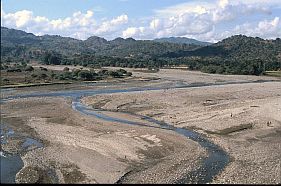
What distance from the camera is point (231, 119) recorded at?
133 ft

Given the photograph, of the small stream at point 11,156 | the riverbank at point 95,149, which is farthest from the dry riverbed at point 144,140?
the small stream at point 11,156

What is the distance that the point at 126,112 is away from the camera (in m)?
47.6

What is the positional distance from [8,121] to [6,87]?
39.4m

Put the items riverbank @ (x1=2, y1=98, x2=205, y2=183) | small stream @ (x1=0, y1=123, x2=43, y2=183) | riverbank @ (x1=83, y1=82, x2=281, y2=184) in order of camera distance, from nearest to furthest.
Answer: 1. small stream @ (x1=0, y1=123, x2=43, y2=183)
2. riverbank @ (x1=2, y1=98, x2=205, y2=183)
3. riverbank @ (x1=83, y1=82, x2=281, y2=184)

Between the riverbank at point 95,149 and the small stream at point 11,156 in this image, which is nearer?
the small stream at point 11,156

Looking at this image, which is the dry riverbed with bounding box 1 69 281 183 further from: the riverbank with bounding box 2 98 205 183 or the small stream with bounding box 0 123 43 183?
the small stream with bounding box 0 123 43 183

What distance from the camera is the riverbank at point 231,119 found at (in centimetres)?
2459

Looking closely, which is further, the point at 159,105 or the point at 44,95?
the point at 44,95

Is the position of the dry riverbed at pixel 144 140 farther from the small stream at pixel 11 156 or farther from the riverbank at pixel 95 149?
the small stream at pixel 11 156

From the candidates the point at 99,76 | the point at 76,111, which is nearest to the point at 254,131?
the point at 76,111

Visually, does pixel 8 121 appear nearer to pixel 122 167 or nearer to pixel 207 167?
pixel 122 167

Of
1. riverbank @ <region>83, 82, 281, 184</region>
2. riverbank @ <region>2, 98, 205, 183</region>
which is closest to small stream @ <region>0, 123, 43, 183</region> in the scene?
riverbank @ <region>2, 98, 205, 183</region>

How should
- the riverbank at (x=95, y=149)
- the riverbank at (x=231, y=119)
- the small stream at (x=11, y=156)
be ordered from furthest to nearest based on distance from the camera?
1. the riverbank at (x=231, y=119)
2. the riverbank at (x=95, y=149)
3. the small stream at (x=11, y=156)

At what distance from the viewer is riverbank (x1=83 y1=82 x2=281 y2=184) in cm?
2459
